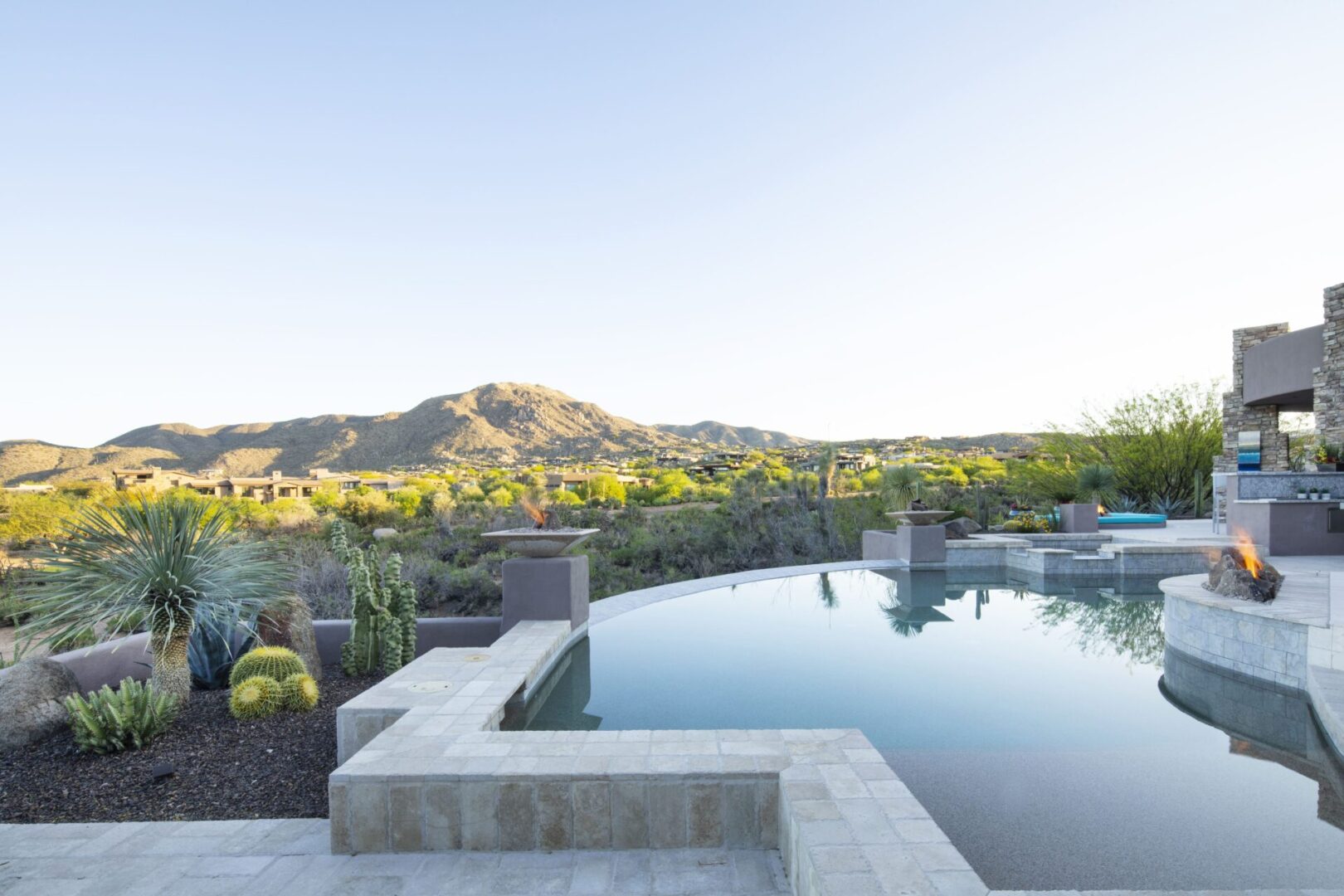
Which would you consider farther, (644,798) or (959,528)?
(959,528)

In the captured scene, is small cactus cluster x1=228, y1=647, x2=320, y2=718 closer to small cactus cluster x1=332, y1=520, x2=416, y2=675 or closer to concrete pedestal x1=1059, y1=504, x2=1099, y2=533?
small cactus cluster x1=332, y1=520, x2=416, y2=675

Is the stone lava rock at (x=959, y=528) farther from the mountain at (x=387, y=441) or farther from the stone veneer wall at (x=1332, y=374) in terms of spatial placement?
the mountain at (x=387, y=441)

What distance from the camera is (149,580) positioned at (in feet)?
13.8

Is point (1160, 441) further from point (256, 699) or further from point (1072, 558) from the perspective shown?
point (256, 699)

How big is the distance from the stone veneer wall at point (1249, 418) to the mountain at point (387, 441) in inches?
1168

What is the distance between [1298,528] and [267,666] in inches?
514

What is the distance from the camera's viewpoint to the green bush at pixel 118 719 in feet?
12.2

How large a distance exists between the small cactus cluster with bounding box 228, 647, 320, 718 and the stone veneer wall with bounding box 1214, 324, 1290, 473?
769 inches

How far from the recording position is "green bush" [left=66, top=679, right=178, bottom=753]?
12.2 feet

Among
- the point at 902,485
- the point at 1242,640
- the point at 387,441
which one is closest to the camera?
the point at 1242,640

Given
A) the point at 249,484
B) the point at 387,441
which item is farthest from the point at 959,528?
the point at 387,441

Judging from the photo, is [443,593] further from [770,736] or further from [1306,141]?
[1306,141]

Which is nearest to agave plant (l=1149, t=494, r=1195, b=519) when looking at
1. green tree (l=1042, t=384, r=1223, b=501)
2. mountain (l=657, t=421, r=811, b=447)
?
green tree (l=1042, t=384, r=1223, b=501)

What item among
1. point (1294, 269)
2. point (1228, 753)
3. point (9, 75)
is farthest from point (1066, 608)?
point (9, 75)
